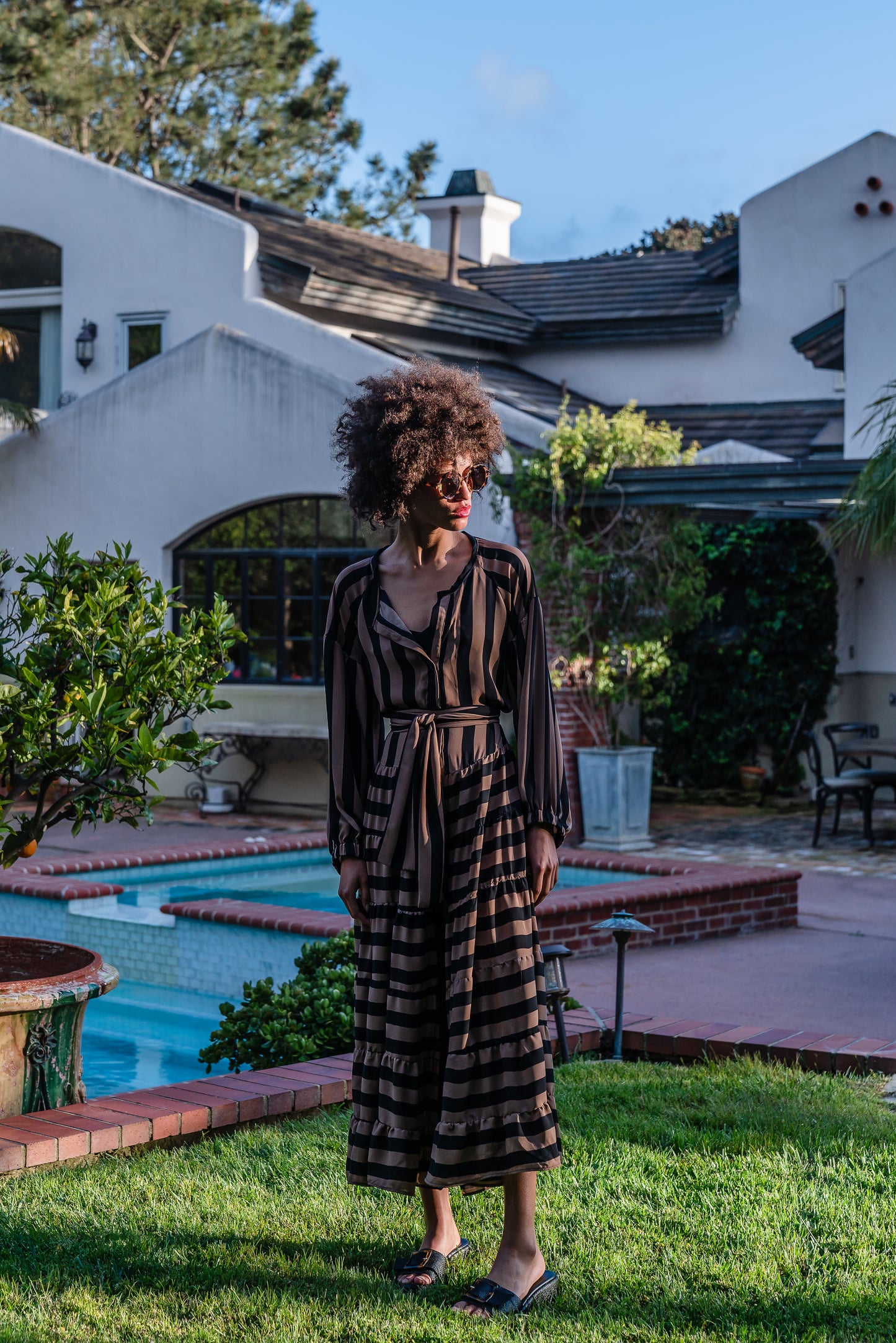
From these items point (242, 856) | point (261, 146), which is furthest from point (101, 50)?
point (242, 856)

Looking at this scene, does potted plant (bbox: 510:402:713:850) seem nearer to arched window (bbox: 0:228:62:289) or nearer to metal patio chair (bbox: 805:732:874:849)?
metal patio chair (bbox: 805:732:874:849)

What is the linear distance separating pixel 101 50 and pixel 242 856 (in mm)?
25609

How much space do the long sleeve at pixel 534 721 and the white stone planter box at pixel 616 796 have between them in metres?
8.15

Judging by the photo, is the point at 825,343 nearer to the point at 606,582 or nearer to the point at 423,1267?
the point at 606,582

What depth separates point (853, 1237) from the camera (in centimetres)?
358

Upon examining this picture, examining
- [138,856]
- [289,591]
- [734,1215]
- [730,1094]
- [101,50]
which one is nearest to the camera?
[734,1215]

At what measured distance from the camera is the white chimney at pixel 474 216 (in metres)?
21.6

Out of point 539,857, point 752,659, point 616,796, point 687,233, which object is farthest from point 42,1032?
point 687,233

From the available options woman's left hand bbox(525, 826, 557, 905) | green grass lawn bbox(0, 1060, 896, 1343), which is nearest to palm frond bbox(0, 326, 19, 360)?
green grass lawn bbox(0, 1060, 896, 1343)

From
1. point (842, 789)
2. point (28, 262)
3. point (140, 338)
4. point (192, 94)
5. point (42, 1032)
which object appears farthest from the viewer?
point (192, 94)

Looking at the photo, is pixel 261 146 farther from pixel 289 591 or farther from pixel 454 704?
pixel 454 704

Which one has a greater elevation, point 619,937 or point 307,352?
point 307,352

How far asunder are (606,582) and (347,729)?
8.35 m

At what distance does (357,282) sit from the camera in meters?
16.4
